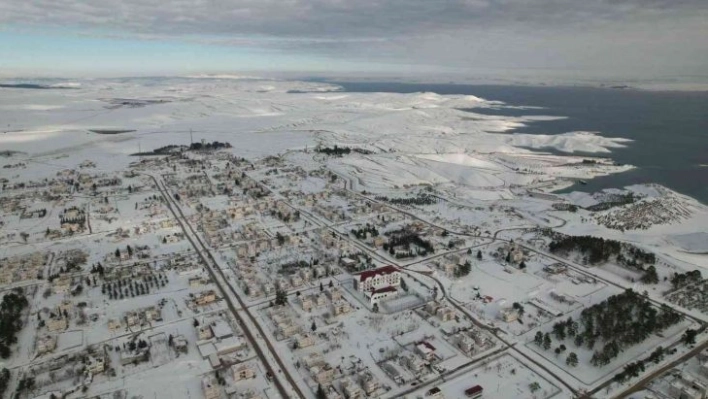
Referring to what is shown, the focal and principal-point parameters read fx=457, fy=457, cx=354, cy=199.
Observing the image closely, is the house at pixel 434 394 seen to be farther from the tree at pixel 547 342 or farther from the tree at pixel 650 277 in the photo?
the tree at pixel 650 277

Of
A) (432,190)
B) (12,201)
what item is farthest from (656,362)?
(12,201)

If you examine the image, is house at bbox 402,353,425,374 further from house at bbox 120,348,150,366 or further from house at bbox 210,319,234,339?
house at bbox 120,348,150,366

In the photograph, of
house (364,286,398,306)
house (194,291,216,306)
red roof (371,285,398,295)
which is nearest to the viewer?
house (194,291,216,306)

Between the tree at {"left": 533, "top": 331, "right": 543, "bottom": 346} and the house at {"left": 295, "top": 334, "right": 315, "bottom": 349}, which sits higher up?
the tree at {"left": 533, "top": 331, "right": 543, "bottom": 346}

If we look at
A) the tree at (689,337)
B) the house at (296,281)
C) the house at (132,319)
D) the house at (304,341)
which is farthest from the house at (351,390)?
the tree at (689,337)

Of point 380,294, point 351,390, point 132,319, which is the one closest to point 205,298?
point 132,319

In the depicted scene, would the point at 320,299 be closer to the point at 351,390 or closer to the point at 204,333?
the point at 204,333

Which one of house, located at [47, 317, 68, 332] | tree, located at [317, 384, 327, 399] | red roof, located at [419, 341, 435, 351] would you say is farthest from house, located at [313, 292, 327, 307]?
house, located at [47, 317, 68, 332]
